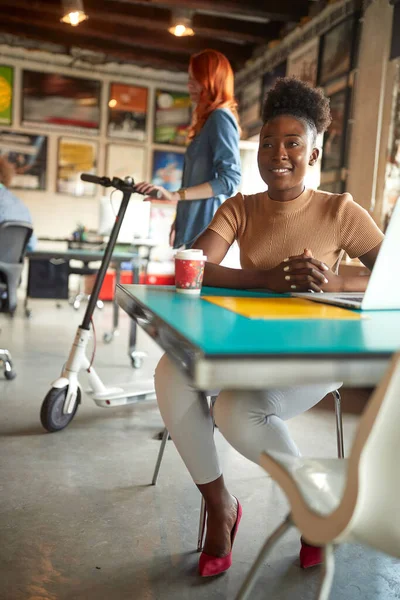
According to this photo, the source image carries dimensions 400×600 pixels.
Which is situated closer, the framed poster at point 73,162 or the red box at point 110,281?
the red box at point 110,281

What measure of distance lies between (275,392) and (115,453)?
1.21 metres

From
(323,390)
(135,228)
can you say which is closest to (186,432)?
(323,390)

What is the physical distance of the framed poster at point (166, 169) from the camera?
29.5 feet

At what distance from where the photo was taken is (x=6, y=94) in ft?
26.9

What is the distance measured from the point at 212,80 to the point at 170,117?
22.3ft

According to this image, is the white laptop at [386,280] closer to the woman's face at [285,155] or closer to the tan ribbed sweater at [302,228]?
the tan ribbed sweater at [302,228]

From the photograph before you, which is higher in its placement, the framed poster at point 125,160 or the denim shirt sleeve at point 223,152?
the framed poster at point 125,160

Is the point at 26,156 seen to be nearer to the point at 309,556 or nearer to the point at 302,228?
the point at 302,228

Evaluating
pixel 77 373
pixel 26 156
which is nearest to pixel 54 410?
pixel 77 373

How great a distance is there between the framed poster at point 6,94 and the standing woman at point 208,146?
653cm

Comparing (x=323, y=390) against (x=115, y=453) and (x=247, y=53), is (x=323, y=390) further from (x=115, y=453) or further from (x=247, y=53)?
(x=247, y=53)

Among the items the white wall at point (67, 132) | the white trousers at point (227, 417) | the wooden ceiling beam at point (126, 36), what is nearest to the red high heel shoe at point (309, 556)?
the white trousers at point (227, 417)

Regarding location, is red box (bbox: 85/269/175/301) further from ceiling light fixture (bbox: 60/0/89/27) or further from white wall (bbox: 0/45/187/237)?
ceiling light fixture (bbox: 60/0/89/27)

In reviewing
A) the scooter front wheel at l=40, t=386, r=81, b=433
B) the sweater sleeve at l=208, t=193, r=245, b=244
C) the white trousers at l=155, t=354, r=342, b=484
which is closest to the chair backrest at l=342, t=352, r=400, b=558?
the white trousers at l=155, t=354, r=342, b=484
